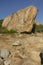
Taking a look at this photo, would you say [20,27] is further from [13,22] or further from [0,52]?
[0,52]

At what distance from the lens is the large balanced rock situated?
3728 cm

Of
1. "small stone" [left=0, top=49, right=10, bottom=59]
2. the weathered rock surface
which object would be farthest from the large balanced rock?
"small stone" [left=0, top=49, right=10, bottom=59]

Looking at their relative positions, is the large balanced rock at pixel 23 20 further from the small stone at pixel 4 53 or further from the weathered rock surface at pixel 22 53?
the small stone at pixel 4 53

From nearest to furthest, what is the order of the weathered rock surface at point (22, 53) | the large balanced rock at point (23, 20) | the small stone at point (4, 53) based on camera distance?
the weathered rock surface at point (22, 53) < the small stone at point (4, 53) < the large balanced rock at point (23, 20)

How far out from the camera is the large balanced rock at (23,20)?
37281 mm

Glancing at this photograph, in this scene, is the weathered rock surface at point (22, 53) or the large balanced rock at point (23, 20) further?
the large balanced rock at point (23, 20)

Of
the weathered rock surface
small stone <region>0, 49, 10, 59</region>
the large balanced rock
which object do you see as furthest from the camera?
the large balanced rock

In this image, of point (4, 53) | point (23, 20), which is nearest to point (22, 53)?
point (4, 53)

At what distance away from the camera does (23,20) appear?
38281 mm

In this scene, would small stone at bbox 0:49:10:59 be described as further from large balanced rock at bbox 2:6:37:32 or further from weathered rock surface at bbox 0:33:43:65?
large balanced rock at bbox 2:6:37:32

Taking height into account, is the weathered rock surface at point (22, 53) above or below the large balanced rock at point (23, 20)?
below

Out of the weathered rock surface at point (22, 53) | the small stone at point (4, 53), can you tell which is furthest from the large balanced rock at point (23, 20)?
the small stone at point (4, 53)

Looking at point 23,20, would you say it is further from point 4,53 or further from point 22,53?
point 4,53

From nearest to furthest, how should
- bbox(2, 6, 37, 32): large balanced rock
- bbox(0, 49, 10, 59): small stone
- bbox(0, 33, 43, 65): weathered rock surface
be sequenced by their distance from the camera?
bbox(0, 33, 43, 65): weathered rock surface
bbox(0, 49, 10, 59): small stone
bbox(2, 6, 37, 32): large balanced rock
